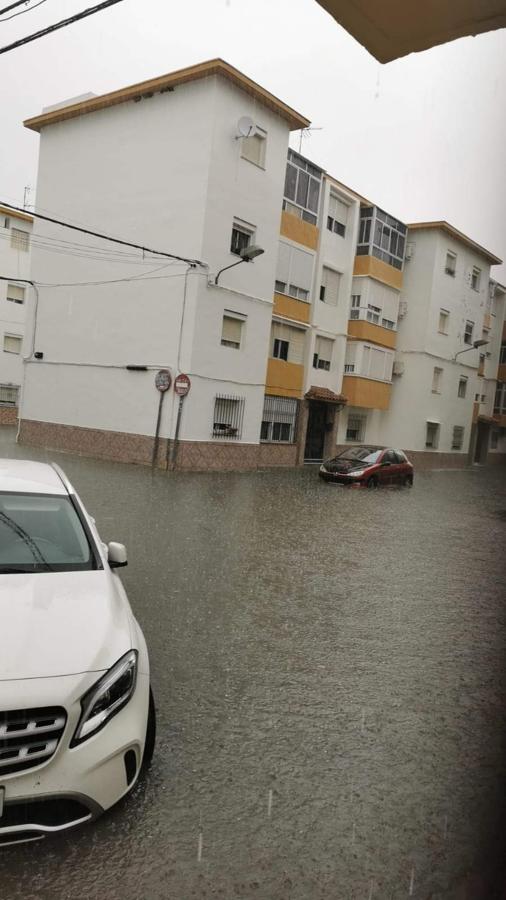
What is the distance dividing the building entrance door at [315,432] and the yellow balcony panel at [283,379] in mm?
1391

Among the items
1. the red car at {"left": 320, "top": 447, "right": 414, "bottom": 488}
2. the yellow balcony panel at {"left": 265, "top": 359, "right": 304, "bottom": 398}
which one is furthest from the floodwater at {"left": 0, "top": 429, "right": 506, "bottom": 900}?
the yellow balcony panel at {"left": 265, "top": 359, "right": 304, "bottom": 398}

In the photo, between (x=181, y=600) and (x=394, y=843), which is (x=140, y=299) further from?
(x=394, y=843)

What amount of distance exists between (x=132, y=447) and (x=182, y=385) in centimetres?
277

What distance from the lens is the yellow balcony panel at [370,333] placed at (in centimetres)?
2795

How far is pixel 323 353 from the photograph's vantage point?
26.7 metres

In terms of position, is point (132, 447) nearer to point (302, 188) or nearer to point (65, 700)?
point (302, 188)

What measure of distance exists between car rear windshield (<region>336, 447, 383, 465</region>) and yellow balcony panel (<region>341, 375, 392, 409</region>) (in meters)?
7.02

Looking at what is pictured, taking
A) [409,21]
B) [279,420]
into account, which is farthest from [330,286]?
[409,21]

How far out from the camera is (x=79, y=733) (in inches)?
105

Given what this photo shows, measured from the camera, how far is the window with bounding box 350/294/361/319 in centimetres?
Result: 2814

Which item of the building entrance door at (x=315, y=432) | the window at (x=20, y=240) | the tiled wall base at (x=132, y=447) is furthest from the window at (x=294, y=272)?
the window at (x=20, y=240)

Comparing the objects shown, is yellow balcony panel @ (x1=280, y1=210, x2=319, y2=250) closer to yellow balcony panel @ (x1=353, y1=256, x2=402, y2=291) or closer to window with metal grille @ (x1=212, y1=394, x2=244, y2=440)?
yellow balcony panel @ (x1=353, y1=256, x2=402, y2=291)

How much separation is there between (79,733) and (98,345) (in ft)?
65.6

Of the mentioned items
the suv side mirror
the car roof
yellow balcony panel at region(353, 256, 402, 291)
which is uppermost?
yellow balcony panel at region(353, 256, 402, 291)
